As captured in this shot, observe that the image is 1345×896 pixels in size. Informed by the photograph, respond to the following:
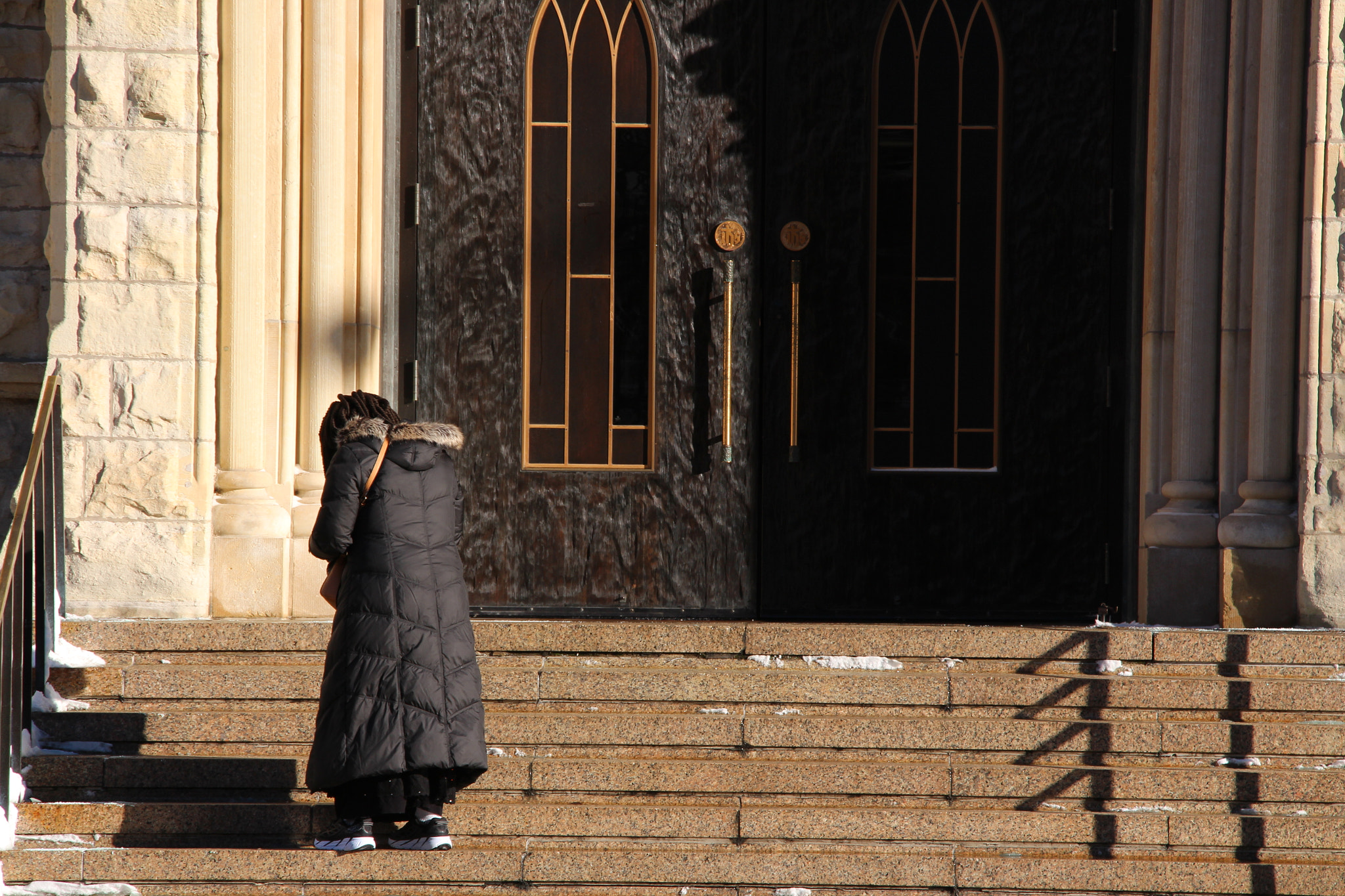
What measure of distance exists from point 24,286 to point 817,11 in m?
3.57

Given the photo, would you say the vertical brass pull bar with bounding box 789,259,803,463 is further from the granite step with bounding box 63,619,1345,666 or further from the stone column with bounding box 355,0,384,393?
the stone column with bounding box 355,0,384,393

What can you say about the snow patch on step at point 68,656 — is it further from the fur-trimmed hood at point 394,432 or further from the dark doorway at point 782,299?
the dark doorway at point 782,299

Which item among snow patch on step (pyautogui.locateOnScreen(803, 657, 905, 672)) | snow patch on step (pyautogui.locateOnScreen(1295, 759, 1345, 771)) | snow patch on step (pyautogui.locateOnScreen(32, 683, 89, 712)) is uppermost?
snow patch on step (pyautogui.locateOnScreen(803, 657, 905, 672))

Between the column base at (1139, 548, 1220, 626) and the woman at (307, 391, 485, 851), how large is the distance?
9.77ft

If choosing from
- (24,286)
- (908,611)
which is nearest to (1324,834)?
(908,611)

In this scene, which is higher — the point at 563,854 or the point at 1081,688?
the point at 1081,688

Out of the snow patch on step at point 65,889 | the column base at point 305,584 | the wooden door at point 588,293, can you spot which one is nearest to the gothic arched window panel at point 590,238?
the wooden door at point 588,293

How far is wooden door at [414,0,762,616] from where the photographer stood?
577cm

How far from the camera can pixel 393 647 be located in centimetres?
393

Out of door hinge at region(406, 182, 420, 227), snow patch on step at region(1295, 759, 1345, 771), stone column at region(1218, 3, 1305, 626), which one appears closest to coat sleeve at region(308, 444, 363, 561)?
door hinge at region(406, 182, 420, 227)

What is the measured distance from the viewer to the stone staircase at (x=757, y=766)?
4.01 m

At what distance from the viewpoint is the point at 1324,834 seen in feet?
13.8

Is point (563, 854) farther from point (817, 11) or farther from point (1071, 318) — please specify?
point (817, 11)

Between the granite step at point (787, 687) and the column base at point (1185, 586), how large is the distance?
664 mm
